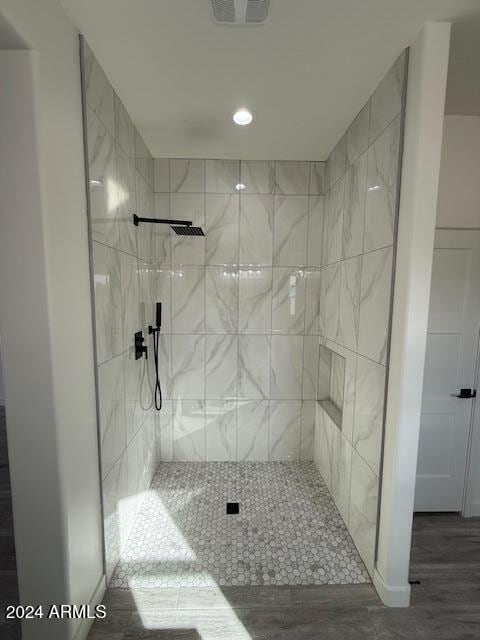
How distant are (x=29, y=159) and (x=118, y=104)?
968mm

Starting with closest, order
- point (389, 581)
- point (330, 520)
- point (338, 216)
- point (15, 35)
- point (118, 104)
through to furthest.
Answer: point (15, 35), point (389, 581), point (118, 104), point (330, 520), point (338, 216)

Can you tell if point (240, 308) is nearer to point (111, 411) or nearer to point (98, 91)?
point (111, 411)

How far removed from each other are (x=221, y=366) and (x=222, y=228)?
121 centimetres

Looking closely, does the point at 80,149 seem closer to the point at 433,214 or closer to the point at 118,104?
the point at 118,104

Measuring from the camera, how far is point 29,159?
102 centimetres

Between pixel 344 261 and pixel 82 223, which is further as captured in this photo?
pixel 344 261

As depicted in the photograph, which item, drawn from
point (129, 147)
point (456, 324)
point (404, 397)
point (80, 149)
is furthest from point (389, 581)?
point (129, 147)

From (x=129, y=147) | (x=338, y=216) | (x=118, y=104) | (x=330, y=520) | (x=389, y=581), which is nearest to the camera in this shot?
(x=389, y=581)

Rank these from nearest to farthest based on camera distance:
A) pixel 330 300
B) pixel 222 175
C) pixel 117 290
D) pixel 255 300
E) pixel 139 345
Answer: pixel 117 290, pixel 139 345, pixel 330 300, pixel 222 175, pixel 255 300

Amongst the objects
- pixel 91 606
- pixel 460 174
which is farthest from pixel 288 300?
pixel 91 606

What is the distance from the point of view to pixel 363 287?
5.72 feet

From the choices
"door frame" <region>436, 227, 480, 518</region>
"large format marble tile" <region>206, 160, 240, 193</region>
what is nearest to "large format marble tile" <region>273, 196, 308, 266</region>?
"large format marble tile" <region>206, 160, 240, 193</region>

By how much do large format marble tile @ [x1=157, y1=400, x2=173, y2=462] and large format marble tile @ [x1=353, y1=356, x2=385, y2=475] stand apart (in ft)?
5.25

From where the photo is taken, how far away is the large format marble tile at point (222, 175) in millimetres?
2465
